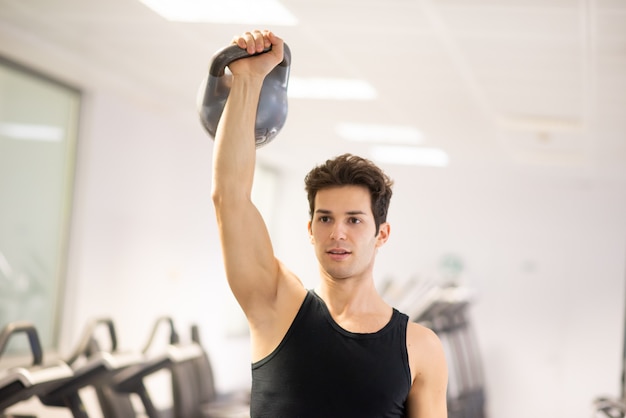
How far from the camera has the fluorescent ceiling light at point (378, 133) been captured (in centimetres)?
723

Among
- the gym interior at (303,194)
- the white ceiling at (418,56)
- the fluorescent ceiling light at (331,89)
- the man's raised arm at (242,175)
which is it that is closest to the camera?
the man's raised arm at (242,175)

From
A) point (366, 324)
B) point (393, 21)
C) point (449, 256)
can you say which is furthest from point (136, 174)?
point (366, 324)

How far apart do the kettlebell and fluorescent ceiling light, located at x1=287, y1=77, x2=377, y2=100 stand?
365cm

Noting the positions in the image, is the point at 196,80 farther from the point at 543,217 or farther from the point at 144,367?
the point at 543,217

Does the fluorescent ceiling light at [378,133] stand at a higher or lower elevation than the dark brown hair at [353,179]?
higher

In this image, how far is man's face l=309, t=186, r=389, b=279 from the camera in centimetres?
167

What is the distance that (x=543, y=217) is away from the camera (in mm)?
9211

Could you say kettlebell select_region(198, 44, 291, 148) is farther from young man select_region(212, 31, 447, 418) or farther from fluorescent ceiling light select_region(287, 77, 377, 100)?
fluorescent ceiling light select_region(287, 77, 377, 100)

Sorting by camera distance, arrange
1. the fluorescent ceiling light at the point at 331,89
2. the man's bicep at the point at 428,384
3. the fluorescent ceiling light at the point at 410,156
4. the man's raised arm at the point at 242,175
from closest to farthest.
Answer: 1. the man's raised arm at the point at 242,175
2. the man's bicep at the point at 428,384
3. the fluorescent ceiling light at the point at 331,89
4. the fluorescent ceiling light at the point at 410,156

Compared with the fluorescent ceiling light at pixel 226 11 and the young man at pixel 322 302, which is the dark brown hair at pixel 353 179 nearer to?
the young man at pixel 322 302

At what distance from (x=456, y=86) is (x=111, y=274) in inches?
105

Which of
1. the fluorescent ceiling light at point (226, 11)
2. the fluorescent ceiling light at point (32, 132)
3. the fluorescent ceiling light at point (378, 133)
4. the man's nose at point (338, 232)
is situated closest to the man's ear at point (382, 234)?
the man's nose at point (338, 232)

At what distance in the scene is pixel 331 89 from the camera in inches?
227

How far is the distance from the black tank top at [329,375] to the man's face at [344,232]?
0.36 feet
